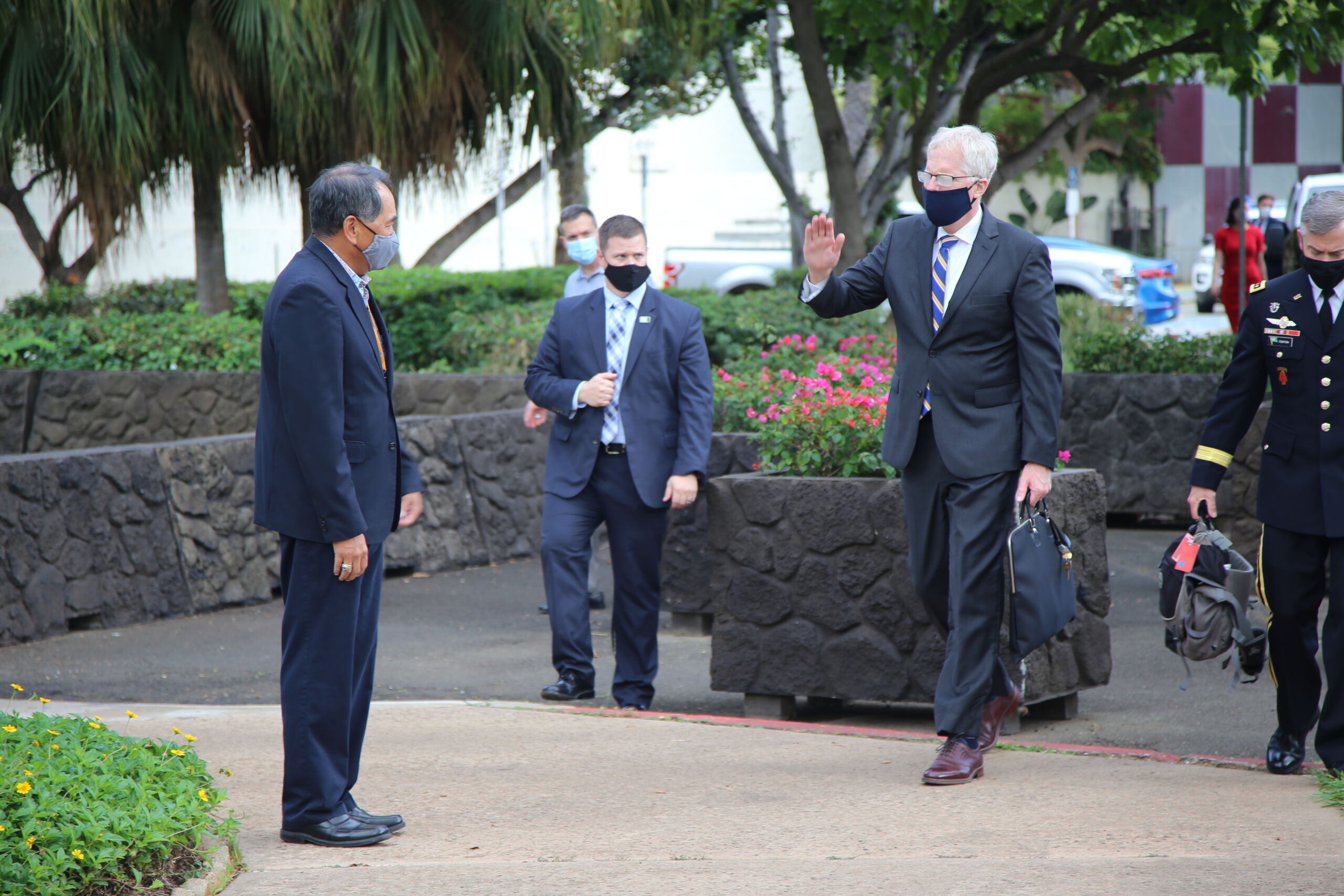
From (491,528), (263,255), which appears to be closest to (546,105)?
(491,528)

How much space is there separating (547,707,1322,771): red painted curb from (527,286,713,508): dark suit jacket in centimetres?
87

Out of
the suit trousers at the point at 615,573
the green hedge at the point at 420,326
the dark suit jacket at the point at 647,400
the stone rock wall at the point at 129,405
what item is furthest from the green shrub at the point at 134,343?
the suit trousers at the point at 615,573

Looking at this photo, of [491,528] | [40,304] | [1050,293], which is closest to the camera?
[1050,293]

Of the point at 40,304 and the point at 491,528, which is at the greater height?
the point at 40,304

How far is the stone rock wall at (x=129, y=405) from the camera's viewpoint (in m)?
12.7

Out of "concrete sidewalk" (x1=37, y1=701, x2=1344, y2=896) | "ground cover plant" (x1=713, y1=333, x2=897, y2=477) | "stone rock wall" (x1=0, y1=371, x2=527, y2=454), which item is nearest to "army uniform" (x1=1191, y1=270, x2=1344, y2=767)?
"concrete sidewalk" (x1=37, y1=701, x2=1344, y2=896)

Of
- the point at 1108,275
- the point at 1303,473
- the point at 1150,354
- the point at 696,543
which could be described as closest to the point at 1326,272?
the point at 1303,473

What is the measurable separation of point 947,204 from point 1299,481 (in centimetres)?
140

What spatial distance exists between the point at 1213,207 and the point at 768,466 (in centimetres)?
4129

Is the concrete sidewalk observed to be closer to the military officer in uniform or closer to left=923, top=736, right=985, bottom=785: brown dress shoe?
left=923, top=736, right=985, bottom=785: brown dress shoe

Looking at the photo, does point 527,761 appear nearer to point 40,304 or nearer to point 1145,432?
point 1145,432

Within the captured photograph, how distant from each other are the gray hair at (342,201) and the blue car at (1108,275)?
1951 centimetres

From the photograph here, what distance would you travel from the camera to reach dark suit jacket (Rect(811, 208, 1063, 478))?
468cm

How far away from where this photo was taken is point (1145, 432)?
10.5 m
